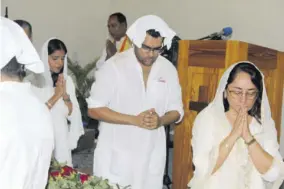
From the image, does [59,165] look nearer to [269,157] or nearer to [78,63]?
[269,157]

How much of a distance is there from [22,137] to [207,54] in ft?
5.73

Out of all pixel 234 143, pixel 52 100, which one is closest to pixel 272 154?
pixel 234 143

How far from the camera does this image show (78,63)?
7.23 meters

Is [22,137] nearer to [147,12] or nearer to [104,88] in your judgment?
[104,88]

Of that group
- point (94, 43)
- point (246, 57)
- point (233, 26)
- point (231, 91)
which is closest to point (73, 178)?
point (231, 91)

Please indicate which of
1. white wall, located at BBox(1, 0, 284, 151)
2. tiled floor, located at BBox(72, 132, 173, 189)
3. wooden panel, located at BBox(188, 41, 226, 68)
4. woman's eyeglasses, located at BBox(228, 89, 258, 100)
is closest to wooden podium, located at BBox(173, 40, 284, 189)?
wooden panel, located at BBox(188, 41, 226, 68)

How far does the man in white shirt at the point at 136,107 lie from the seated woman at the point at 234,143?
47cm

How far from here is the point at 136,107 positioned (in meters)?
2.94

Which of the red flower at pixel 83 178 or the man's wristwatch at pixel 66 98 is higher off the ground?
the man's wristwatch at pixel 66 98

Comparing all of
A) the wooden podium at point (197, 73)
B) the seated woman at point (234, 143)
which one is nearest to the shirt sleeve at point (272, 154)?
the seated woman at point (234, 143)

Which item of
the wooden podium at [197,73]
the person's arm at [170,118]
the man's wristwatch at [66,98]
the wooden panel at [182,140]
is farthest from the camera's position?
the man's wristwatch at [66,98]

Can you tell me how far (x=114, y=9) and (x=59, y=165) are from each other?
18.2 ft

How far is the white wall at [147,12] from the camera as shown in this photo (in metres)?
5.80

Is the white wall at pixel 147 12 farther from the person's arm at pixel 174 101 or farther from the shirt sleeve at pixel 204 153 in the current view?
the shirt sleeve at pixel 204 153
